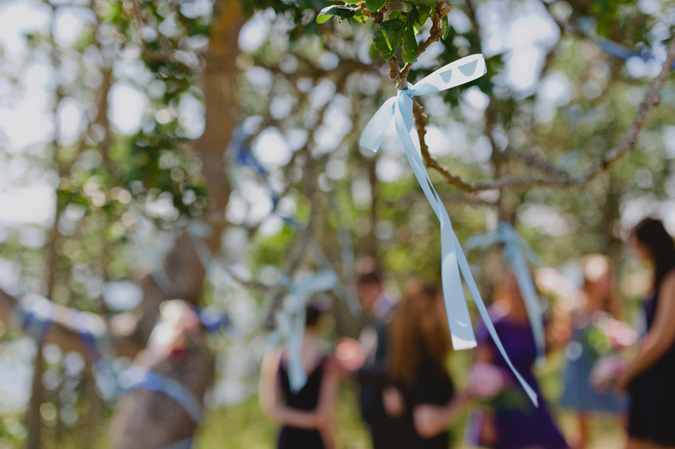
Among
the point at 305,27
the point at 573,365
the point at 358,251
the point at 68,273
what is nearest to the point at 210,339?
the point at 305,27

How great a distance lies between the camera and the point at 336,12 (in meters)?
1.08

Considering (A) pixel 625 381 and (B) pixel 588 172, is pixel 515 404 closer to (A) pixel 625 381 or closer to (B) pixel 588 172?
(A) pixel 625 381

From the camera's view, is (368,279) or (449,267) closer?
(449,267)

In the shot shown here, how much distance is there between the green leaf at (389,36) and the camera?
3.33 feet

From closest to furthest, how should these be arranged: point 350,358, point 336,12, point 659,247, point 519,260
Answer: point 336,12
point 519,260
point 659,247
point 350,358

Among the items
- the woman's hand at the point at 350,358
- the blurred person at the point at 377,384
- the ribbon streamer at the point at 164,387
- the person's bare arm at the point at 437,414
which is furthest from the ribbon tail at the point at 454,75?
the woman's hand at the point at 350,358

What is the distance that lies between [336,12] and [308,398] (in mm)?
2556

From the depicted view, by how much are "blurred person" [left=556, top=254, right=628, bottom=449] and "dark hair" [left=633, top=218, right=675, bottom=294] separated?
1.21 meters

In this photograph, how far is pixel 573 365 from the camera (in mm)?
4164

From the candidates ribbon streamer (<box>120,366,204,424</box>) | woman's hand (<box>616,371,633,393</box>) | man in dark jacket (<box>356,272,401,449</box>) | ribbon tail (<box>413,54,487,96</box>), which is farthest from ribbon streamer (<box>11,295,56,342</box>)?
woman's hand (<box>616,371,633,393</box>)

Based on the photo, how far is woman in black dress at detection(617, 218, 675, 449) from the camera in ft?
8.61

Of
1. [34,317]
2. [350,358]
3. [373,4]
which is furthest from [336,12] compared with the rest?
[350,358]

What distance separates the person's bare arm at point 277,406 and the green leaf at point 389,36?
2.55 metres

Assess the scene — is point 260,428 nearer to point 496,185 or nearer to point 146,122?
point 146,122
